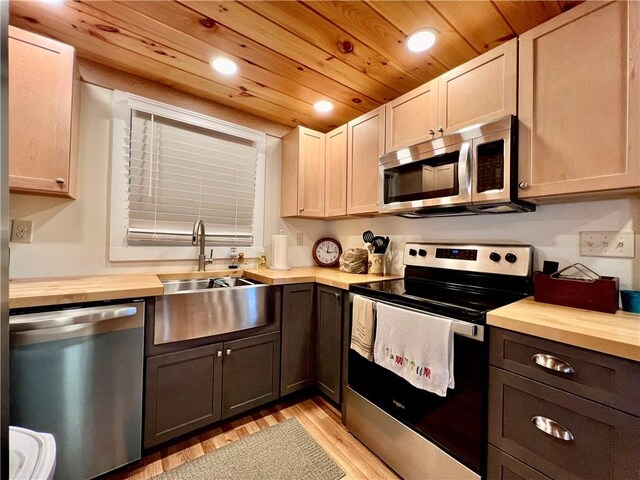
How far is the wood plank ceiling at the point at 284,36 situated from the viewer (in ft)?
4.08

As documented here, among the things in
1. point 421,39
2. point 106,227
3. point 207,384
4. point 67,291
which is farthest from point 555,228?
point 106,227

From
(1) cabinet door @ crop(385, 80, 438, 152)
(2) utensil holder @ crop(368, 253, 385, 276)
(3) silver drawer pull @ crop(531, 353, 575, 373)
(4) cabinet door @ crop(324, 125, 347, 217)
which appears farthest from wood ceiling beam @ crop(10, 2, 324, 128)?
(3) silver drawer pull @ crop(531, 353, 575, 373)

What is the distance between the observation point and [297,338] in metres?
1.92

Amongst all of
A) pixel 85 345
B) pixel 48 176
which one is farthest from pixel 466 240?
pixel 48 176

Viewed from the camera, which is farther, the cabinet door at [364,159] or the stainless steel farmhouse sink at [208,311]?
the cabinet door at [364,159]

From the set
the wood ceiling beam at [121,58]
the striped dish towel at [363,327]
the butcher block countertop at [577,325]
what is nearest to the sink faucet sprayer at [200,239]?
the wood ceiling beam at [121,58]

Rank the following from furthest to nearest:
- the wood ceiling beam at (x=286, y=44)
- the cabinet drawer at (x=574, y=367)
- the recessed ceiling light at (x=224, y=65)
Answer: the recessed ceiling light at (x=224, y=65), the wood ceiling beam at (x=286, y=44), the cabinet drawer at (x=574, y=367)

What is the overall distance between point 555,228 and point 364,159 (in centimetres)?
123

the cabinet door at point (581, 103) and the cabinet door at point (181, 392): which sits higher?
the cabinet door at point (581, 103)

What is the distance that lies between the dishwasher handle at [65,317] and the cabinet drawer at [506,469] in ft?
5.55

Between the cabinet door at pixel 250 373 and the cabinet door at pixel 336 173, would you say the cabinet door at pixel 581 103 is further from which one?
the cabinet door at pixel 250 373

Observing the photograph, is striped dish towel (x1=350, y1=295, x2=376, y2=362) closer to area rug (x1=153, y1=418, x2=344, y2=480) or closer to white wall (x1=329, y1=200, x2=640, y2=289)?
area rug (x1=153, y1=418, x2=344, y2=480)

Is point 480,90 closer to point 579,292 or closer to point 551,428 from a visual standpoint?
point 579,292

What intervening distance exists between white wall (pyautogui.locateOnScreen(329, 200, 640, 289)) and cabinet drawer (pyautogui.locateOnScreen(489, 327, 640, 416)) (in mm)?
661
